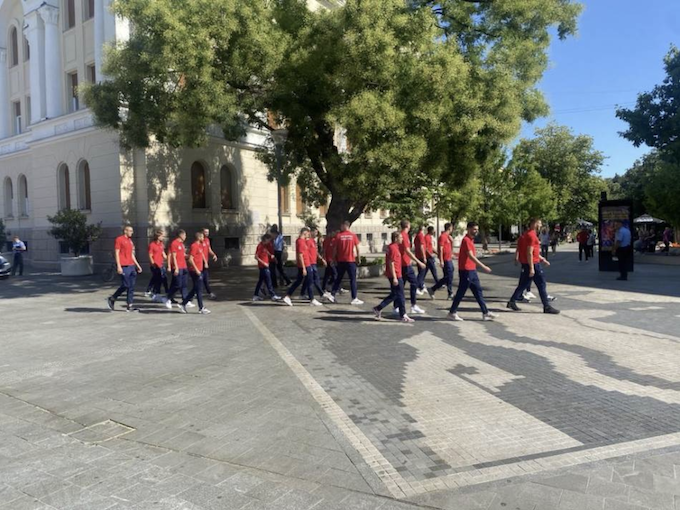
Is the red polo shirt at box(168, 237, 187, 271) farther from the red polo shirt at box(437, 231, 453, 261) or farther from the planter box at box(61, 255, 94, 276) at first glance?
the planter box at box(61, 255, 94, 276)

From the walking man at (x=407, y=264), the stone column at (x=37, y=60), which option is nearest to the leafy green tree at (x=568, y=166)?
the stone column at (x=37, y=60)

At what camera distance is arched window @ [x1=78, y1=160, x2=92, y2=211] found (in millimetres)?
22562

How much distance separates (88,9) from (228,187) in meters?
8.92

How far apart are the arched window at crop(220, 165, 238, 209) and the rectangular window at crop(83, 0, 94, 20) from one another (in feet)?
25.9

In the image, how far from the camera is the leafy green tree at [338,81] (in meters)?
11.9

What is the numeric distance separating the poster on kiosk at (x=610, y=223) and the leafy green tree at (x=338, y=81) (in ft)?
20.8

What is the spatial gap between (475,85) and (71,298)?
438 inches

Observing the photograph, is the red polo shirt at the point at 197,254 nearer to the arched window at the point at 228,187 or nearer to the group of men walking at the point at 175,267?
the group of men walking at the point at 175,267

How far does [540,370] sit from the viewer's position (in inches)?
246

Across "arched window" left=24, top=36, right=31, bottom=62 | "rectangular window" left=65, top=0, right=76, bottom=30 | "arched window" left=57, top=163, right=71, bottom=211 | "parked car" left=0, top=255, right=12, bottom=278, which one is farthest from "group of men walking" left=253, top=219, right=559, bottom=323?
"arched window" left=24, top=36, right=31, bottom=62

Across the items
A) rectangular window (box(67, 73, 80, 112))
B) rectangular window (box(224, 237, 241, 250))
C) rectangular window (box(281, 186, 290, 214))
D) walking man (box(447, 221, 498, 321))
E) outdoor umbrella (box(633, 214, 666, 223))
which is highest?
rectangular window (box(67, 73, 80, 112))

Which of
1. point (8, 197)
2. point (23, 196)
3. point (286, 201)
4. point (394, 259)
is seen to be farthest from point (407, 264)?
point (8, 197)

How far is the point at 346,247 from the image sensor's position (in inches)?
459

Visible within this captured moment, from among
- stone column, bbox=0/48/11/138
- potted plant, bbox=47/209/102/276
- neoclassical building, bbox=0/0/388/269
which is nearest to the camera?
potted plant, bbox=47/209/102/276
